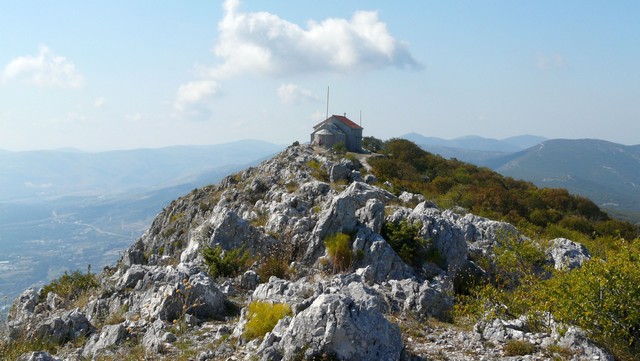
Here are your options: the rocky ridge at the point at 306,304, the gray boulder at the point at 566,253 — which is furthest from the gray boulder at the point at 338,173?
the gray boulder at the point at 566,253

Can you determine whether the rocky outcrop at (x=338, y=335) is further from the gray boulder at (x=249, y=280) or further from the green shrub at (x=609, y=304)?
the gray boulder at (x=249, y=280)

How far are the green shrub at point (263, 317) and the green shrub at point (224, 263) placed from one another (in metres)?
5.43

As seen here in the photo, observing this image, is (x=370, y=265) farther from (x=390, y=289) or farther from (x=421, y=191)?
(x=421, y=191)

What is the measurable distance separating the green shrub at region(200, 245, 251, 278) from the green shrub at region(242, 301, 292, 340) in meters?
5.43

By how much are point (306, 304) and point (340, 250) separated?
235 inches

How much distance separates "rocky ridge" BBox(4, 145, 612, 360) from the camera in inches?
327

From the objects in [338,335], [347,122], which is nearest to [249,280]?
[338,335]

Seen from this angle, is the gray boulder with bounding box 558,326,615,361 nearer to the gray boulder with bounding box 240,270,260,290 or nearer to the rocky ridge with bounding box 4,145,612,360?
the rocky ridge with bounding box 4,145,612,360

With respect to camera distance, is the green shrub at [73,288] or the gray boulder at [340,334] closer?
the gray boulder at [340,334]

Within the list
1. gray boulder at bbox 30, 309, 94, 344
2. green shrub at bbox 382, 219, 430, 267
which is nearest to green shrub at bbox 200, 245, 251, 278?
gray boulder at bbox 30, 309, 94, 344

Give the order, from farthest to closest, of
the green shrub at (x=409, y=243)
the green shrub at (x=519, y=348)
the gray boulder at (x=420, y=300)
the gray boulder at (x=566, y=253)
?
the gray boulder at (x=566, y=253)
the green shrub at (x=409, y=243)
the gray boulder at (x=420, y=300)
the green shrub at (x=519, y=348)

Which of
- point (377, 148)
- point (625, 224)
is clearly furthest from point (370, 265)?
point (377, 148)

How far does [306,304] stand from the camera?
9773 mm

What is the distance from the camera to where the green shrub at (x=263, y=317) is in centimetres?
925
